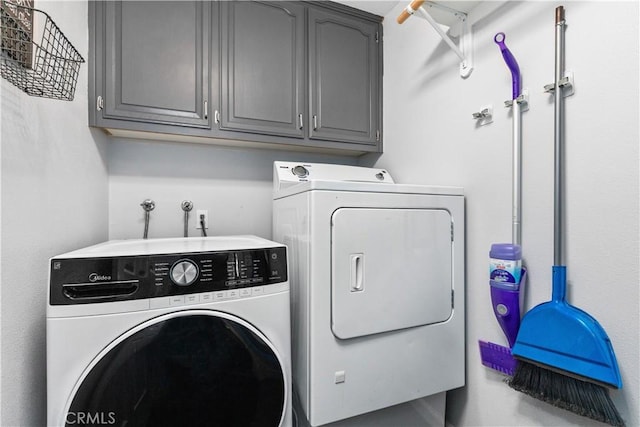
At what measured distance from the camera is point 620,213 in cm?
89

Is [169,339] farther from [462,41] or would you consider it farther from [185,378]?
[462,41]

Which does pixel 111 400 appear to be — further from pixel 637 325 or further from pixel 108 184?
pixel 637 325

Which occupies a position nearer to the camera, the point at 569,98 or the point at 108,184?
the point at 569,98

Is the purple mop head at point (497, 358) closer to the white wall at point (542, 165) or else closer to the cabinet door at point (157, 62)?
the white wall at point (542, 165)

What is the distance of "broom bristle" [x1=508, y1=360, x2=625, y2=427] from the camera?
33.6 inches

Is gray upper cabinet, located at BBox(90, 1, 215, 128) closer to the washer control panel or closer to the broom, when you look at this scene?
the washer control panel

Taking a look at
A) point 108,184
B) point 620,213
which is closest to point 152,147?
point 108,184

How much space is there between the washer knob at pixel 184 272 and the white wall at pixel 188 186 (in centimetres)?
100

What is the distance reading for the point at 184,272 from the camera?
95cm

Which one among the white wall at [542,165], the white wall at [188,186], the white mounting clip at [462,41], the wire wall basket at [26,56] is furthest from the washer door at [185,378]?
the white mounting clip at [462,41]

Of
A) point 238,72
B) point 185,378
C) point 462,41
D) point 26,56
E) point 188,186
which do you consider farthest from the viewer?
point 188,186

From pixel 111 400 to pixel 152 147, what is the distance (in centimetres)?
141

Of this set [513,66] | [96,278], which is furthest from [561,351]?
[96,278]

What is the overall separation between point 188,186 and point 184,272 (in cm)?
109
